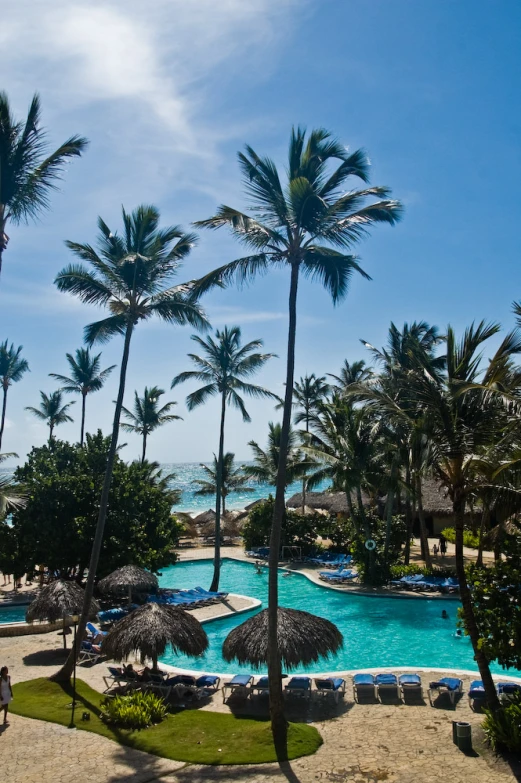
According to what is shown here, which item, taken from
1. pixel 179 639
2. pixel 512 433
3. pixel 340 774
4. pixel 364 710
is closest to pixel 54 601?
pixel 179 639

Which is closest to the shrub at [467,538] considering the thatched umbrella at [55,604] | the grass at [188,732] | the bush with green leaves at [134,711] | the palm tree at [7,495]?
the thatched umbrella at [55,604]

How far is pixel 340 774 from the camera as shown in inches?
365

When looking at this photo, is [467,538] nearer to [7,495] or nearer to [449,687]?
[449,687]

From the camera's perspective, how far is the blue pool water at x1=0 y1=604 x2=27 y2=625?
2112 centimetres

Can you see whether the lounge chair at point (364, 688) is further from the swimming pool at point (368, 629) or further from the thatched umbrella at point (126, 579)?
the thatched umbrella at point (126, 579)

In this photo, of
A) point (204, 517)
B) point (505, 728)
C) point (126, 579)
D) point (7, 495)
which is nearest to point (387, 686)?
point (505, 728)

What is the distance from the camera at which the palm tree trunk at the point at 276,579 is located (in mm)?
10883

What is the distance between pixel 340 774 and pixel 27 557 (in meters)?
16.4

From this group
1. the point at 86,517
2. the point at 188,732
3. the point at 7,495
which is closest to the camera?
the point at 7,495

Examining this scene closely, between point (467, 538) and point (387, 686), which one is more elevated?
point (467, 538)

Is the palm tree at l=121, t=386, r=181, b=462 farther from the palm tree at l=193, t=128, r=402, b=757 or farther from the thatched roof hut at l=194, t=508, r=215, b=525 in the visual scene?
the palm tree at l=193, t=128, r=402, b=757

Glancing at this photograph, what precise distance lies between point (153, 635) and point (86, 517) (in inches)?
405

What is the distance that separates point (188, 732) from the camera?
11.3m

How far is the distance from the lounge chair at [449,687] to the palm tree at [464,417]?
2370 mm
